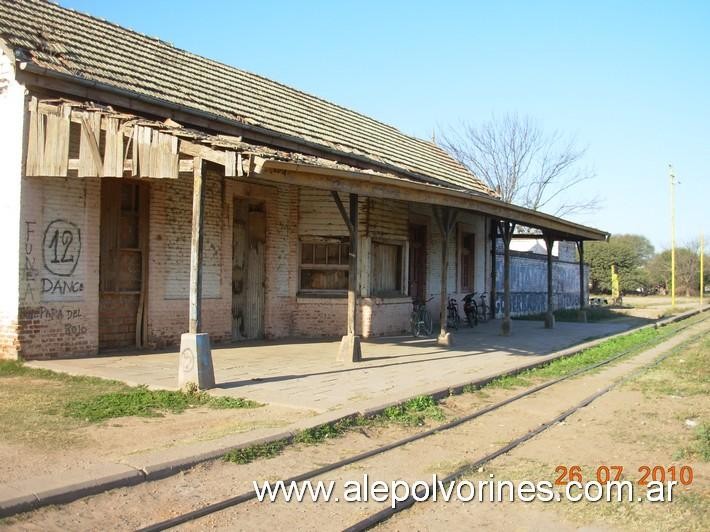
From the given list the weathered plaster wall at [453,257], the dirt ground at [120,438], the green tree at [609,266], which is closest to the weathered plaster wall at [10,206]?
the dirt ground at [120,438]

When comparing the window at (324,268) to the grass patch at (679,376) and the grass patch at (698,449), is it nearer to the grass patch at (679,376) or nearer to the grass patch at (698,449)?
the grass patch at (679,376)

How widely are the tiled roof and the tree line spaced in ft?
151

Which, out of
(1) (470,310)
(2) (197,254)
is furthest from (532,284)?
(2) (197,254)

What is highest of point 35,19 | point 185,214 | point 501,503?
point 35,19

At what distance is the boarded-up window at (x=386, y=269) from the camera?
648 inches

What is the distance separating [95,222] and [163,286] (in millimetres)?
1926

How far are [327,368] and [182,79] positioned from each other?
263 inches

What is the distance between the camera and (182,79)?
1359 centimetres

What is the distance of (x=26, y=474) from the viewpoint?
5059 millimetres

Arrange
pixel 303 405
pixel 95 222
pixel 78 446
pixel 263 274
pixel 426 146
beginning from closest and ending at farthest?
pixel 78 446 → pixel 303 405 → pixel 95 222 → pixel 263 274 → pixel 426 146

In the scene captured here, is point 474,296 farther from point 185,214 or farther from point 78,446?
point 78,446

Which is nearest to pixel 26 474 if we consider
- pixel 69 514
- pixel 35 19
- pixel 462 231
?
pixel 69 514

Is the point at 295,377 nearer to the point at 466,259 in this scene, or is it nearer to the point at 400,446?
the point at 400,446

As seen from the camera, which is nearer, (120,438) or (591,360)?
(120,438)
